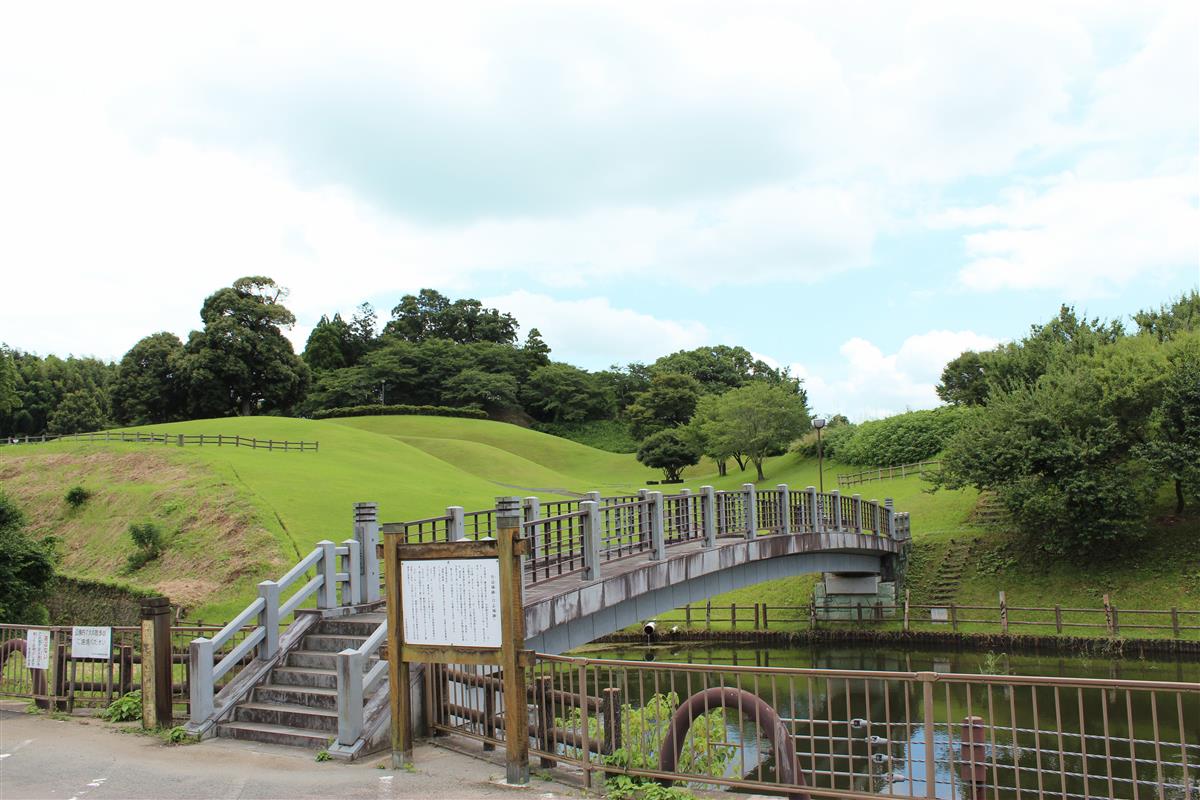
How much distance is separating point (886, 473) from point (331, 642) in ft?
146

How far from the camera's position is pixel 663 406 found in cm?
8619

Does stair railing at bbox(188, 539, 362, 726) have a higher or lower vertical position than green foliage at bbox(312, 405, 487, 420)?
lower

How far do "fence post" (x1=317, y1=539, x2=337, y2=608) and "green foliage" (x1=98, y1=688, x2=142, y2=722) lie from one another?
2.52 meters

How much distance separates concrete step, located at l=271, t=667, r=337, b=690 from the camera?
10.7 metres

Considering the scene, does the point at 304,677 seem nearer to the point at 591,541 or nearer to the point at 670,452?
the point at 591,541

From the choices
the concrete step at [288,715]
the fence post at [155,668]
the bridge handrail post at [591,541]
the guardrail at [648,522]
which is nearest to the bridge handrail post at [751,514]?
the guardrail at [648,522]

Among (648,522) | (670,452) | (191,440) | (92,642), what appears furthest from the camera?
(670,452)

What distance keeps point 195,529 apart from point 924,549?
27.9 metres

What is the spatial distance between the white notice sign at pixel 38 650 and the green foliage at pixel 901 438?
47.2 metres

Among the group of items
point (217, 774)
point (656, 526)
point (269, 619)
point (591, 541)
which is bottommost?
point (217, 774)

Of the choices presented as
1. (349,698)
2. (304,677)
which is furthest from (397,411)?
(349,698)

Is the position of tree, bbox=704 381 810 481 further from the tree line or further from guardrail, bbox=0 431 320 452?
guardrail, bbox=0 431 320 452

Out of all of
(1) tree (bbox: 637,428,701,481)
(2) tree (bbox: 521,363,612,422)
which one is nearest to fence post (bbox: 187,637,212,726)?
(1) tree (bbox: 637,428,701,481)

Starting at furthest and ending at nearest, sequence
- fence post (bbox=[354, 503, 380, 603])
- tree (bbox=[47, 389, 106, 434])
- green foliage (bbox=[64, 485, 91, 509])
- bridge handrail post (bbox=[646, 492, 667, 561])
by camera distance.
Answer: tree (bbox=[47, 389, 106, 434]) → green foliage (bbox=[64, 485, 91, 509]) → bridge handrail post (bbox=[646, 492, 667, 561]) → fence post (bbox=[354, 503, 380, 603])
